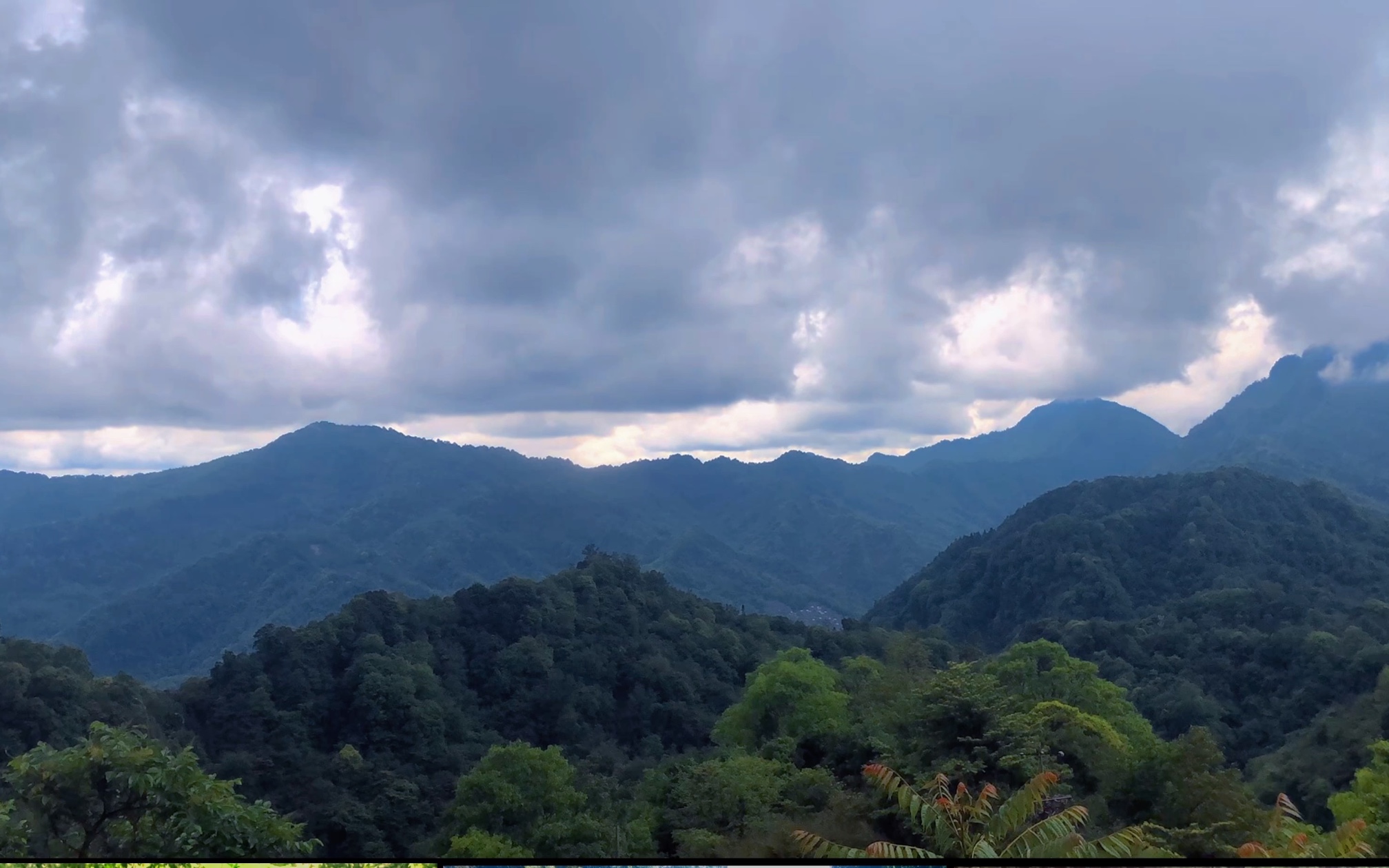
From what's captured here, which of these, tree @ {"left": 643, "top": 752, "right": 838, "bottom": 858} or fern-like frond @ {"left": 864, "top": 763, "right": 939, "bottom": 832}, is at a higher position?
fern-like frond @ {"left": 864, "top": 763, "right": 939, "bottom": 832}

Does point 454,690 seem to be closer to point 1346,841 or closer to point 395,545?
point 1346,841

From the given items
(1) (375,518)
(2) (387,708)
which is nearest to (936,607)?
(2) (387,708)

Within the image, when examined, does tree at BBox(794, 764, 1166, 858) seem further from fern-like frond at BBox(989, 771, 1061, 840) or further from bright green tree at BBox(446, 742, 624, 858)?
bright green tree at BBox(446, 742, 624, 858)

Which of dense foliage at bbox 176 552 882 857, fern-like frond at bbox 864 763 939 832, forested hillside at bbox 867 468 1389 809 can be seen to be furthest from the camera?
forested hillside at bbox 867 468 1389 809

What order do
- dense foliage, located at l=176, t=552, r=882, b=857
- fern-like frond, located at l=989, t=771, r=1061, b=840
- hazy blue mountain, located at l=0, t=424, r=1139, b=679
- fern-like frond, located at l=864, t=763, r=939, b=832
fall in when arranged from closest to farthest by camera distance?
fern-like frond, located at l=989, t=771, r=1061, b=840
fern-like frond, located at l=864, t=763, r=939, b=832
dense foliage, located at l=176, t=552, r=882, b=857
hazy blue mountain, located at l=0, t=424, r=1139, b=679

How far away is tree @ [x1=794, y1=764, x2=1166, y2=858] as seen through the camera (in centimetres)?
801

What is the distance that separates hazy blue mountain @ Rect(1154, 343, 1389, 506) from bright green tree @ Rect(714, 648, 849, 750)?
115 meters

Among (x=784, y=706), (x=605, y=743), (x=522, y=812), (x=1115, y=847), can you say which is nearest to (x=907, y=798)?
(x=1115, y=847)

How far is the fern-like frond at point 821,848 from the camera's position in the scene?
385 inches

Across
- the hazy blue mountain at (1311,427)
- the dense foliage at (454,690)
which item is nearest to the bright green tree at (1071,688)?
the dense foliage at (454,690)

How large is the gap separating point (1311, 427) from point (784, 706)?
167 meters

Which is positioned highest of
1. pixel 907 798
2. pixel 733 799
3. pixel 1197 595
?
pixel 907 798

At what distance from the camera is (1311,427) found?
16050cm

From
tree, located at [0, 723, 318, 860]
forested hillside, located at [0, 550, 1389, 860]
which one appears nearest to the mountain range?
forested hillside, located at [0, 550, 1389, 860]
